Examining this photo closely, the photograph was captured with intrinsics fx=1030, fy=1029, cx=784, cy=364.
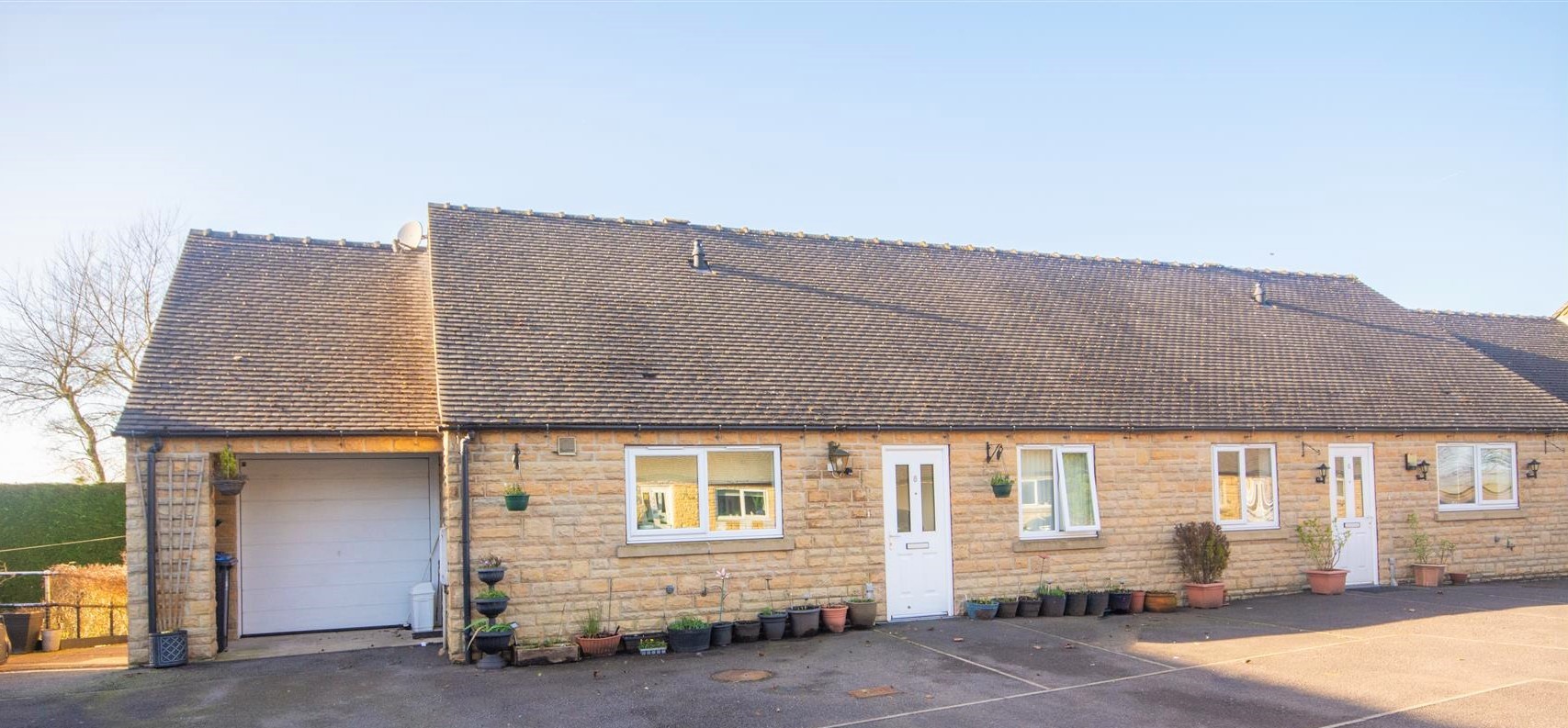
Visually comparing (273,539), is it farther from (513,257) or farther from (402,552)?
(513,257)

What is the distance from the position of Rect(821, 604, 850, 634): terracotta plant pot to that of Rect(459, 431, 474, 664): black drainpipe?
168 inches

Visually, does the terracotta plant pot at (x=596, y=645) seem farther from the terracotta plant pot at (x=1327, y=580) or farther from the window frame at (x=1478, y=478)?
the window frame at (x=1478, y=478)

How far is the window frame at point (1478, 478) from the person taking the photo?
1702 centimetres

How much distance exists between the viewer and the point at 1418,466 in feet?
54.9

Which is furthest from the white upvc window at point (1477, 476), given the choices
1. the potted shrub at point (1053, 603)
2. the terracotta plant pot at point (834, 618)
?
the terracotta plant pot at point (834, 618)

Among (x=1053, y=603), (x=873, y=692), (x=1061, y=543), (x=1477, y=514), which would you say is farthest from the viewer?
(x=1477, y=514)

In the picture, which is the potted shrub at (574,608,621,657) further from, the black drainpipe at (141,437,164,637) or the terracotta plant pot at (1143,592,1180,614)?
the terracotta plant pot at (1143,592,1180,614)

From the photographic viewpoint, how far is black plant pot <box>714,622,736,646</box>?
12.2 meters

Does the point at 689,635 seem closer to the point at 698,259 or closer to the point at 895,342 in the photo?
the point at 895,342

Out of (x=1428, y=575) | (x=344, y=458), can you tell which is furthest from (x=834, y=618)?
(x=1428, y=575)

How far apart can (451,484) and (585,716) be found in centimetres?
382

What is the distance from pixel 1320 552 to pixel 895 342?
731 centimetres

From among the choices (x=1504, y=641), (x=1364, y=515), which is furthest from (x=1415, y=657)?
(x=1364, y=515)

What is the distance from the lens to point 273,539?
13.9 m
